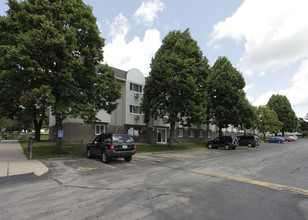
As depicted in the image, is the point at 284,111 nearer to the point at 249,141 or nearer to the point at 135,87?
the point at 249,141

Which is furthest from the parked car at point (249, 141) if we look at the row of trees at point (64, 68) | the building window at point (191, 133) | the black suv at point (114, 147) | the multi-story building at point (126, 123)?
Answer: the black suv at point (114, 147)

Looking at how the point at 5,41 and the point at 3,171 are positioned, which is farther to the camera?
the point at 5,41

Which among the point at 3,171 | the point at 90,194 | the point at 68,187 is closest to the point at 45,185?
the point at 68,187

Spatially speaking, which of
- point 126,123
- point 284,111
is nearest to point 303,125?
point 284,111

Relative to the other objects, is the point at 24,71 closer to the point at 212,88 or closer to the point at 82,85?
the point at 82,85

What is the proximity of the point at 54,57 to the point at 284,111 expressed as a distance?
223 feet

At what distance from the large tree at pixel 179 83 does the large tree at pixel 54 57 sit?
7.18 metres

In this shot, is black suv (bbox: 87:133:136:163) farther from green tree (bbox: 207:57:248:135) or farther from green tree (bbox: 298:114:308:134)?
green tree (bbox: 298:114:308:134)

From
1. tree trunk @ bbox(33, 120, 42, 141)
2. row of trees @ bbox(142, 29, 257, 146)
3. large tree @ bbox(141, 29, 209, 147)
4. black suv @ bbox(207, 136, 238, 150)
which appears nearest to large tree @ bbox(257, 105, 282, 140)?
black suv @ bbox(207, 136, 238, 150)

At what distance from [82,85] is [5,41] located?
534 cm

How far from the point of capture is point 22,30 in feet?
39.1

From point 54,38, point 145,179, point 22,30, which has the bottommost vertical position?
point 145,179

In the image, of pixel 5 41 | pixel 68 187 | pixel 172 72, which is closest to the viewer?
pixel 68 187

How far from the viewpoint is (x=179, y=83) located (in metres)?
20.0
